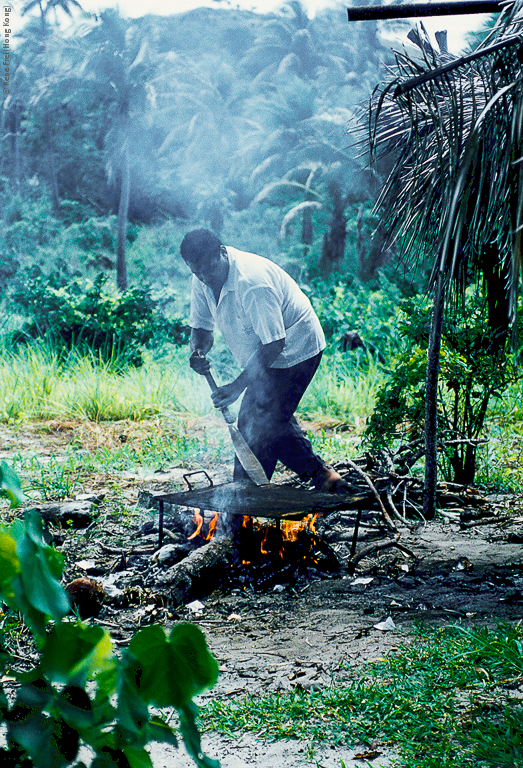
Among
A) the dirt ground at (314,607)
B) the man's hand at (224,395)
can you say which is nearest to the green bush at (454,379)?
the dirt ground at (314,607)

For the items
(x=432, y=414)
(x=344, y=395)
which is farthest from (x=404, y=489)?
(x=344, y=395)

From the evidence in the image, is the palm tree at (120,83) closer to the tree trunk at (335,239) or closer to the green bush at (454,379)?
the tree trunk at (335,239)

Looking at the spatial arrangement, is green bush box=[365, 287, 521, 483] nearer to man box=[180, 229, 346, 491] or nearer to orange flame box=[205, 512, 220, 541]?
man box=[180, 229, 346, 491]

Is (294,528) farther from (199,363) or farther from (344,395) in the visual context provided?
(344,395)

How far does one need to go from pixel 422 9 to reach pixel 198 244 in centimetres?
180

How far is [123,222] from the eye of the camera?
601 inches

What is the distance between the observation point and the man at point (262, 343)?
4117mm

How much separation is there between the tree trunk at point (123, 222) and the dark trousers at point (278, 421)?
10.7 metres

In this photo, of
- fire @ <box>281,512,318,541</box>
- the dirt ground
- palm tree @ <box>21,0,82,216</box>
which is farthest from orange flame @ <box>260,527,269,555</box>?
palm tree @ <box>21,0,82,216</box>

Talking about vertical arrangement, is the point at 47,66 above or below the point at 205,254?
above

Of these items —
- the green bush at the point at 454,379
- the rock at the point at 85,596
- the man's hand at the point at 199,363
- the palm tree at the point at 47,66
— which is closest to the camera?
the rock at the point at 85,596

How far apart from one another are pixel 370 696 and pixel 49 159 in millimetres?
17687

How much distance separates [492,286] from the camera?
4.05m

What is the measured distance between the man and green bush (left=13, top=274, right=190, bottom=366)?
5.85 m
